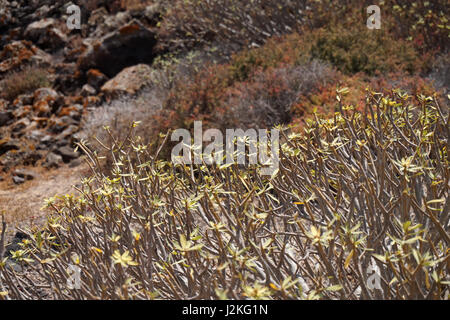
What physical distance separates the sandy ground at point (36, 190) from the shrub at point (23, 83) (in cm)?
416

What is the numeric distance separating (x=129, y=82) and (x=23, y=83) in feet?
11.1

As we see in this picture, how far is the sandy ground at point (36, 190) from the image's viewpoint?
5637 millimetres

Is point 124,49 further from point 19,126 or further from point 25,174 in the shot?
point 25,174

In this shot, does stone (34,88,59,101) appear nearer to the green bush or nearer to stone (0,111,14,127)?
stone (0,111,14,127)

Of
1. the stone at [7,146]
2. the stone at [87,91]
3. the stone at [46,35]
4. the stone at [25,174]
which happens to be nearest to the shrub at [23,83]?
the stone at [87,91]

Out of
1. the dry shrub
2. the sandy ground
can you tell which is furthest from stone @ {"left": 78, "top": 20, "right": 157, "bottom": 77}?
the dry shrub

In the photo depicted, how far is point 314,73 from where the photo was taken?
607 cm

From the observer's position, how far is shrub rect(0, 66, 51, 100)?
10.7m

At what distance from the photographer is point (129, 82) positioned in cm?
953

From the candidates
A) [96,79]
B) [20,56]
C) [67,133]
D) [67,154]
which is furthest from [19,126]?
[20,56]

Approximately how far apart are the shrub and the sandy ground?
4155 millimetres
